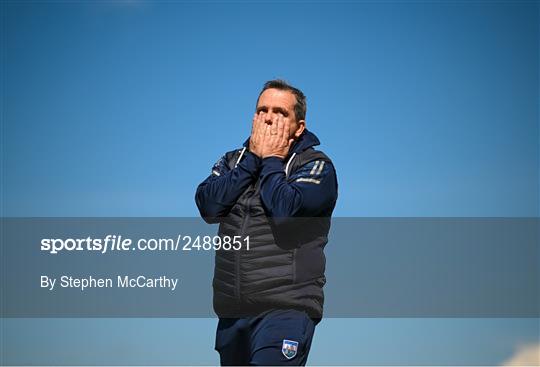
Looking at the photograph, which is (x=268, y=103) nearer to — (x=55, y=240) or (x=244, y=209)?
(x=244, y=209)

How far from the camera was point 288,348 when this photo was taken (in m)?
5.15

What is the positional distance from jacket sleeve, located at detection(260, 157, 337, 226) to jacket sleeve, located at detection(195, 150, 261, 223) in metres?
0.11

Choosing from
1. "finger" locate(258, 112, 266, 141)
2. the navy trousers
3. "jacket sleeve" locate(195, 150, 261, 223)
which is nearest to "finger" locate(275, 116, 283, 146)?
"finger" locate(258, 112, 266, 141)

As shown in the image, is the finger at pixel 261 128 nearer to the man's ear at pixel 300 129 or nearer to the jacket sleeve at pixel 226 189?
the jacket sleeve at pixel 226 189

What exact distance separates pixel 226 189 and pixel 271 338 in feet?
3.90

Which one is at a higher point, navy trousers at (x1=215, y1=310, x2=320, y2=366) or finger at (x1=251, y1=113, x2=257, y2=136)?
finger at (x1=251, y1=113, x2=257, y2=136)

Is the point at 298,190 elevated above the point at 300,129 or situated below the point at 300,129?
below

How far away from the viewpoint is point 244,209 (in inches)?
213

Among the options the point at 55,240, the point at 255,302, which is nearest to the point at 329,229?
the point at 255,302

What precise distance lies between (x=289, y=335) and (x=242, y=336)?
444 millimetres

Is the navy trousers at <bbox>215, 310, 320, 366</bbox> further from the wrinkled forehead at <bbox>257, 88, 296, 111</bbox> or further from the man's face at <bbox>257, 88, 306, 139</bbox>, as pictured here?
the wrinkled forehead at <bbox>257, 88, 296, 111</bbox>

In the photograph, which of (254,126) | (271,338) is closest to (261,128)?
(254,126)

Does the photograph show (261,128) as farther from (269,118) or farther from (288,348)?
(288,348)

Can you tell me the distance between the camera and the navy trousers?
5.15 m
